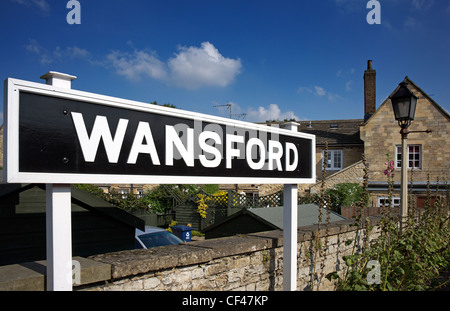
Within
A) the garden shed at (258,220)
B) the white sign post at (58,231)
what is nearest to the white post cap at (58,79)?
the white sign post at (58,231)

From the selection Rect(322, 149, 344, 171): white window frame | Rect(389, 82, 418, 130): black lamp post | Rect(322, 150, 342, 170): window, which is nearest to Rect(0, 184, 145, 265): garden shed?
Rect(389, 82, 418, 130): black lamp post

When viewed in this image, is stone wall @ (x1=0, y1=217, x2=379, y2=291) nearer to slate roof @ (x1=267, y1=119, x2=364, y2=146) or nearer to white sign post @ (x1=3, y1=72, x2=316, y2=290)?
white sign post @ (x1=3, y1=72, x2=316, y2=290)

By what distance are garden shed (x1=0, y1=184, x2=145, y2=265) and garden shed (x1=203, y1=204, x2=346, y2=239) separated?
9.37 feet

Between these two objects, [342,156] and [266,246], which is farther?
[342,156]

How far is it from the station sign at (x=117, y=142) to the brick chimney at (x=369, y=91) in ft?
75.0

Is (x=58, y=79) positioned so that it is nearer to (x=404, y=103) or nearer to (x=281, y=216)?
(x=404, y=103)

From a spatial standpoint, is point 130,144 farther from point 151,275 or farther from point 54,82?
point 151,275

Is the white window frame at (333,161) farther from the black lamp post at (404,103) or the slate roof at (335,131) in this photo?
the black lamp post at (404,103)

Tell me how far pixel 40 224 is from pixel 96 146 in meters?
2.72

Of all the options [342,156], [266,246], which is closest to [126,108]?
[266,246]

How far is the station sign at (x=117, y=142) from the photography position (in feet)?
6.13

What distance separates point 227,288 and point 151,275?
0.97m

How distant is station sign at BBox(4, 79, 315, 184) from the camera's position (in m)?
1.87

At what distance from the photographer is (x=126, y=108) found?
231cm
